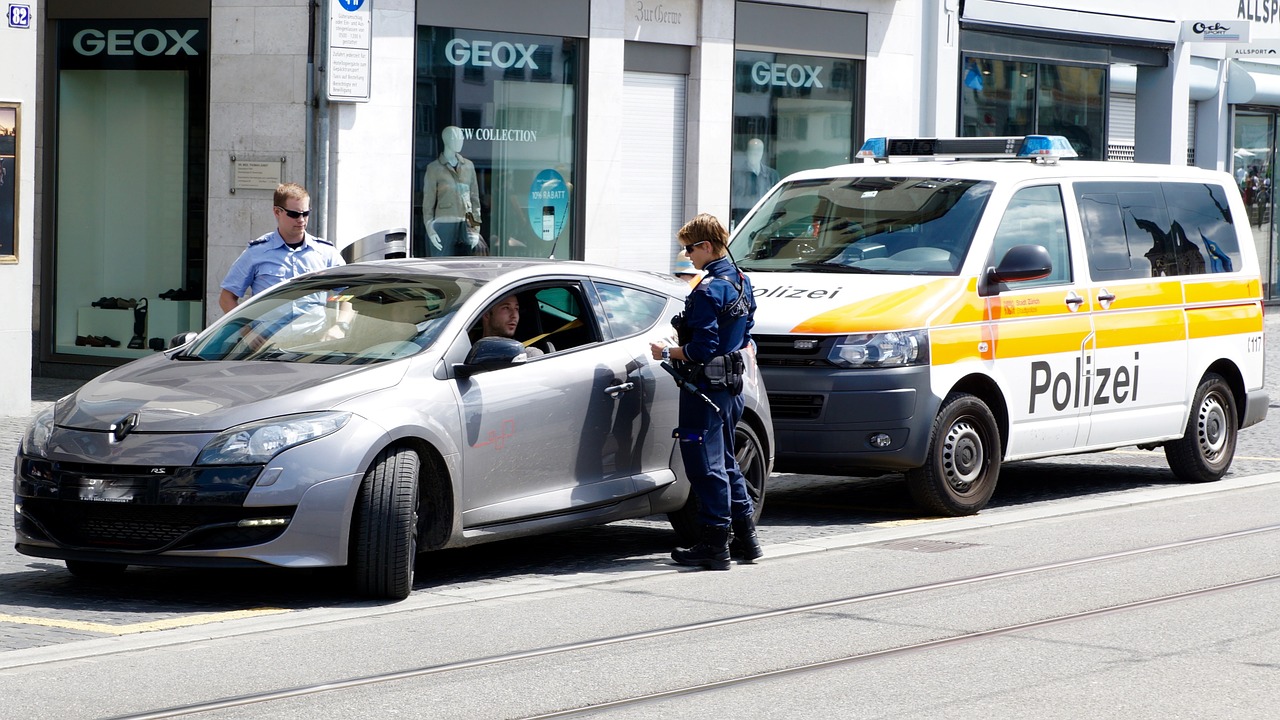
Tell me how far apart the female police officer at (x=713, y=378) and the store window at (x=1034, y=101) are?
14073 millimetres

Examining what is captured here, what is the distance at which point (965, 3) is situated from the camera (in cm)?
2161

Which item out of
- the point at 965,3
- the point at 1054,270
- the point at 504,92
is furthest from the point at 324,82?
the point at 965,3

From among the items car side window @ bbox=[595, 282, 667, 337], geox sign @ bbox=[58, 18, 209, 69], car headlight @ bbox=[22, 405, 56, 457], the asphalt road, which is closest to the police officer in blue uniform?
the asphalt road

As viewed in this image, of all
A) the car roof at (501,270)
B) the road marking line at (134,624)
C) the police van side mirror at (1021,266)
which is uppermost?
the police van side mirror at (1021,266)

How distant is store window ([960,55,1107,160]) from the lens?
22281mm

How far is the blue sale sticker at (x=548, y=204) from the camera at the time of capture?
17484mm

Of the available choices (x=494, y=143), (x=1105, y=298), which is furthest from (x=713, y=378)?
(x=494, y=143)

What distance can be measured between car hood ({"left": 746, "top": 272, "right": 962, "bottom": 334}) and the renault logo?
373 centimetres

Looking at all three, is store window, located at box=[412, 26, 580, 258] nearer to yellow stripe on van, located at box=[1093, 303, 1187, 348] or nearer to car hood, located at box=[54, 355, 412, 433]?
yellow stripe on van, located at box=[1093, 303, 1187, 348]

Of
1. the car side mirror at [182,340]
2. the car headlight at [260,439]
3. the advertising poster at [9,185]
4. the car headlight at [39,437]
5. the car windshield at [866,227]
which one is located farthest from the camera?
the advertising poster at [9,185]

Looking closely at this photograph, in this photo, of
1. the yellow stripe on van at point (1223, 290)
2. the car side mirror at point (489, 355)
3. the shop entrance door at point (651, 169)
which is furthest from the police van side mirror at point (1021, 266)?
the shop entrance door at point (651, 169)

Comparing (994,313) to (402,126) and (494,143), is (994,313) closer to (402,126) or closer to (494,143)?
(402,126)

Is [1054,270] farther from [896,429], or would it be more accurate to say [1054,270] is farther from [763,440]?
[763,440]

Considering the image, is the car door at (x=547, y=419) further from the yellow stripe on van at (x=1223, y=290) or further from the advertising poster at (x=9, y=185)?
the advertising poster at (x=9, y=185)
